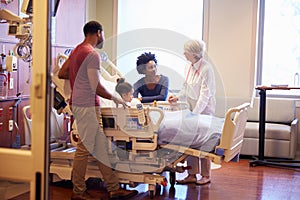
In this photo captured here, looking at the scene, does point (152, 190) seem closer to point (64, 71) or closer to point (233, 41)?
Result: point (64, 71)

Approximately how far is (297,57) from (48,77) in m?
5.27

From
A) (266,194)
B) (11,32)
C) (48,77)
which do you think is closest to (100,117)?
(11,32)

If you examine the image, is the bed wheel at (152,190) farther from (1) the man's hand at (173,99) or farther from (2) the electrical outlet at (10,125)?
(2) the electrical outlet at (10,125)

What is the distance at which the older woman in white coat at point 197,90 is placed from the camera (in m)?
4.24

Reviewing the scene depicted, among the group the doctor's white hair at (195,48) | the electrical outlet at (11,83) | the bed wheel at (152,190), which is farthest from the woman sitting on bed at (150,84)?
the electrical outlet at (11,83)

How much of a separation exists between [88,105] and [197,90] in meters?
1.19

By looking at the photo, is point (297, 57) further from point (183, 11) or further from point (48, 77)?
point (48, 77)

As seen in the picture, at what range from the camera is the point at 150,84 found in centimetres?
461

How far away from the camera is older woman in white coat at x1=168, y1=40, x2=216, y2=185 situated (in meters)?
4.24

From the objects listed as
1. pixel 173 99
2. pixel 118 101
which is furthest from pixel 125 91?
pixel 173 99

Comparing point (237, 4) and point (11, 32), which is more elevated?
point (237, 4)

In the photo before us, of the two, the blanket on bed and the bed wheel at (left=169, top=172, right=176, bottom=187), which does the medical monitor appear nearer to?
the blanket on bed

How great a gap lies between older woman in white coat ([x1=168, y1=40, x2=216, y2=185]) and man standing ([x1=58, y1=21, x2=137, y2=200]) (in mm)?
805

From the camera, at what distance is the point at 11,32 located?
13.9 feet
